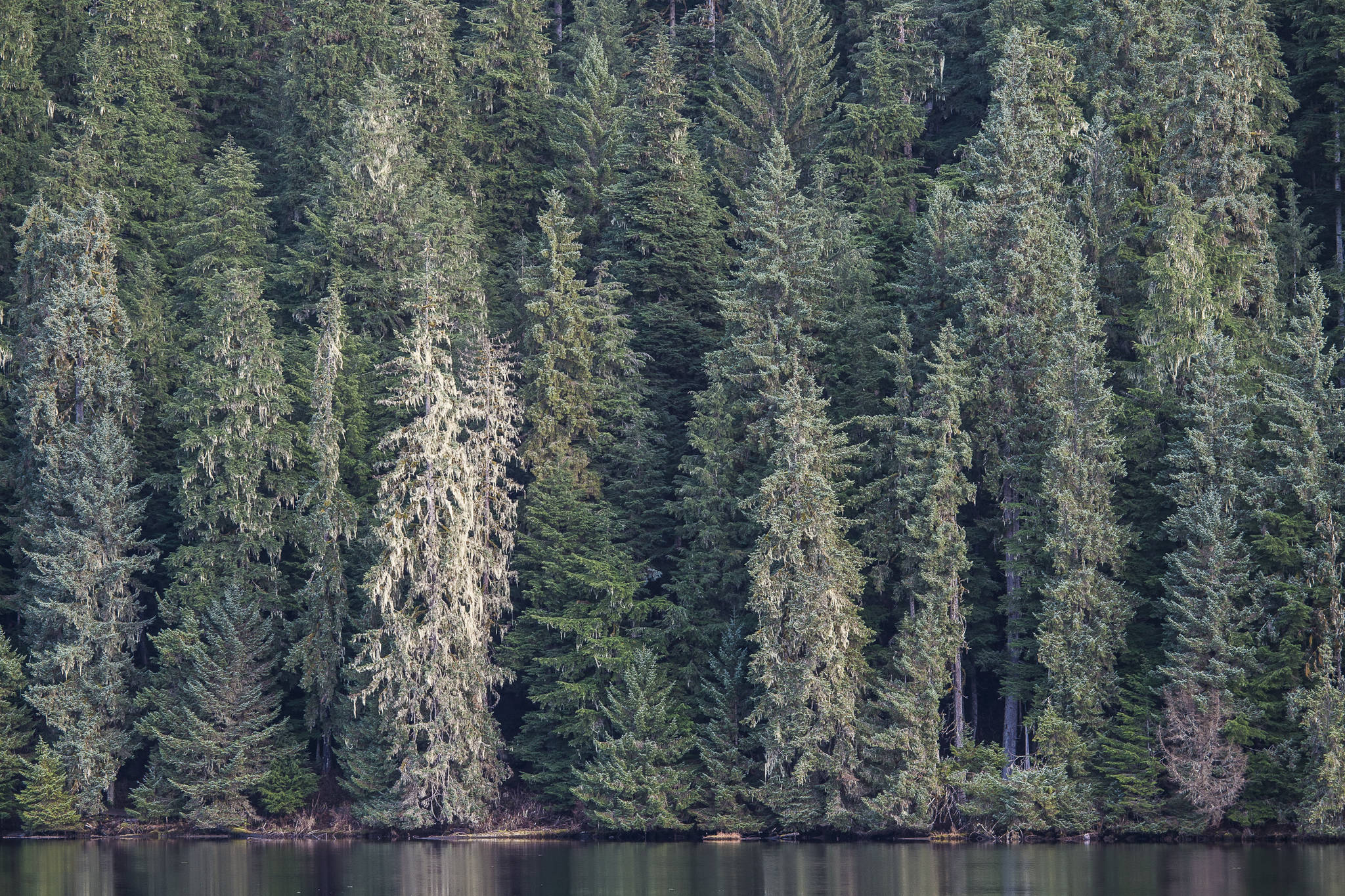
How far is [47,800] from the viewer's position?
55719 mm

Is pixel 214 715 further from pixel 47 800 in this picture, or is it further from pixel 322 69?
pixel 322 69

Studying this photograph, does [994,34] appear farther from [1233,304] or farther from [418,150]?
[418,150]

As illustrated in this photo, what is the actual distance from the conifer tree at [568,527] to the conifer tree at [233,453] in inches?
319

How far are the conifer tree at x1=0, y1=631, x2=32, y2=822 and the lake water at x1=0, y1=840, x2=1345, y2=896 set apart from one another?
254cm

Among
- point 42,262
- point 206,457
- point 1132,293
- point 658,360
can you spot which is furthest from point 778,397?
point 42,262

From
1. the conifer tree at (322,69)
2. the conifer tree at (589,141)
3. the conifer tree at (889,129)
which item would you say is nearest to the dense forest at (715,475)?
the conifer tree at (889,129)

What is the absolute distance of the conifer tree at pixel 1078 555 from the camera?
5206 centimetres

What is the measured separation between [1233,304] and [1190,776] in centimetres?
1534

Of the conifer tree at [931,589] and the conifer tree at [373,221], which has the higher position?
the conifer tree at [373,221]

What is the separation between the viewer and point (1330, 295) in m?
60.5

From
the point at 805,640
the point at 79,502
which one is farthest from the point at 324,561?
the point at 805,640

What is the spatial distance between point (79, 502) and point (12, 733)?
24.8ft

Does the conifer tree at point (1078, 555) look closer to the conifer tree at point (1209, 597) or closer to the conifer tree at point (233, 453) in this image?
the conifer tree at point (1209, 597)

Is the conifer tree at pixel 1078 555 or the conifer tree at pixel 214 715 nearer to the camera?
the conifer tree at pixel 1078 555
